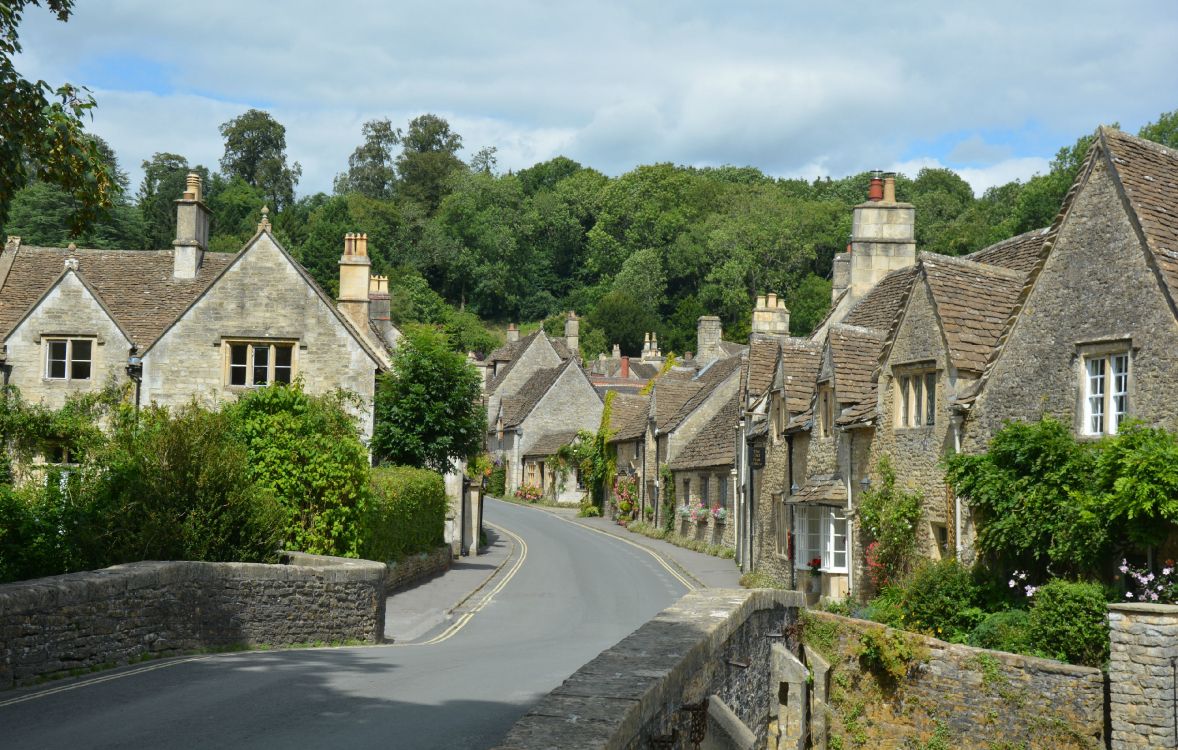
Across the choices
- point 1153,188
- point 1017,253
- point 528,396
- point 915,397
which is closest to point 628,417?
point 528,396

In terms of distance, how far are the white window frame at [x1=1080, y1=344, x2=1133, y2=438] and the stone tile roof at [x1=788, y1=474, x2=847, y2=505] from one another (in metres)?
7.52

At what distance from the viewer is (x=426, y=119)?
14475 centimetres

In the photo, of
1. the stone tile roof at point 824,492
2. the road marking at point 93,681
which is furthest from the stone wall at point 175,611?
the stone tile roof at point 824,492

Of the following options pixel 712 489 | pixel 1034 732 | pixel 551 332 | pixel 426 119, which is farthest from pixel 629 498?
pixel 426 119

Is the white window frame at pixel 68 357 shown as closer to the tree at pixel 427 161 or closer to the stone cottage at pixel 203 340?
the stone cottage at pixel 203 340

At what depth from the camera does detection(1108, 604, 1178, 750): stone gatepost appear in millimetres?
16016

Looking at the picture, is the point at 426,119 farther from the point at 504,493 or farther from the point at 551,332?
the point at 504,493

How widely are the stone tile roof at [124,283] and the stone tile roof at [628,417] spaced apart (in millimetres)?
24988

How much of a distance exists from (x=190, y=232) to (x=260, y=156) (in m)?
96.2

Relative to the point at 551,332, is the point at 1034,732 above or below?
below

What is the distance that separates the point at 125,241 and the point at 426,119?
65.7 metres

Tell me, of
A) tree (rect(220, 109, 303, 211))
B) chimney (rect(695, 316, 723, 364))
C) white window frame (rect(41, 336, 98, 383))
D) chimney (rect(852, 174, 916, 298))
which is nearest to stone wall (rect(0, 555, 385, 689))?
white window frame (rect(41, 336, 98, 383))

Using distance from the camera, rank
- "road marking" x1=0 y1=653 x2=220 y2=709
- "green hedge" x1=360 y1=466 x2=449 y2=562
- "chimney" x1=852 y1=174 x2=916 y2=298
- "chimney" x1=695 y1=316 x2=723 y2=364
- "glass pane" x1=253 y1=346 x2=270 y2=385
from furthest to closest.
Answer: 1. "chimney" x1=695 y1=316 x2=723 y2=364
2. "glass pane" x1=253 y1=346 x2=270 y2=385
3. "chimney" x1=852 y1=174 x2=916 y2=298
4. "green hedge" x1=360 y1=466 x2=449 y2=562
5. "road marking" x1=0 y1=653 x2=220 y2=709

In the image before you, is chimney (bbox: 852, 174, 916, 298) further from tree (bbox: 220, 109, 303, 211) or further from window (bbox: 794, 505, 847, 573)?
tree (bbox: 220, 109, 303, 211)
